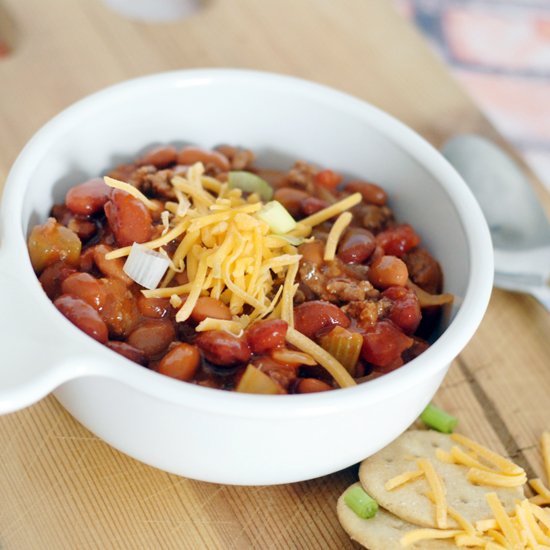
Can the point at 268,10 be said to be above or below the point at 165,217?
below

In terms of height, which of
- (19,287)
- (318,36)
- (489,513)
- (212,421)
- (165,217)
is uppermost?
(19,287)

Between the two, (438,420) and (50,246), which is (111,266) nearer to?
(50,246)

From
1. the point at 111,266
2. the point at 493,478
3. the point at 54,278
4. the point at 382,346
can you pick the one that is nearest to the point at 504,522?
the point at 493,478

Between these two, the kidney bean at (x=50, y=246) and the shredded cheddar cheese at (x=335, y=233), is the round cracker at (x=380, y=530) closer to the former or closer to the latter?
the shredded cheddar cheese at (x=335, y=233)

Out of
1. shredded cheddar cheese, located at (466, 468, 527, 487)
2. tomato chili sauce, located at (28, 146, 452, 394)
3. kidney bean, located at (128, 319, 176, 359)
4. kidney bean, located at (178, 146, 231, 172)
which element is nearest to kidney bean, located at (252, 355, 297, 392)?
tomato chili sauce, located at (28, 146, 452, 394)

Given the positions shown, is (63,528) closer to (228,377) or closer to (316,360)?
(228,377)

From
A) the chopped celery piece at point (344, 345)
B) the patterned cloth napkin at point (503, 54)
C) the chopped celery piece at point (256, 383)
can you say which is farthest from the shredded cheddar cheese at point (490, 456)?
the patterned cloth napkin at point (503, 54)

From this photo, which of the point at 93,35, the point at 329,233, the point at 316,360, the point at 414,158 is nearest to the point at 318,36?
the point at 93,35
